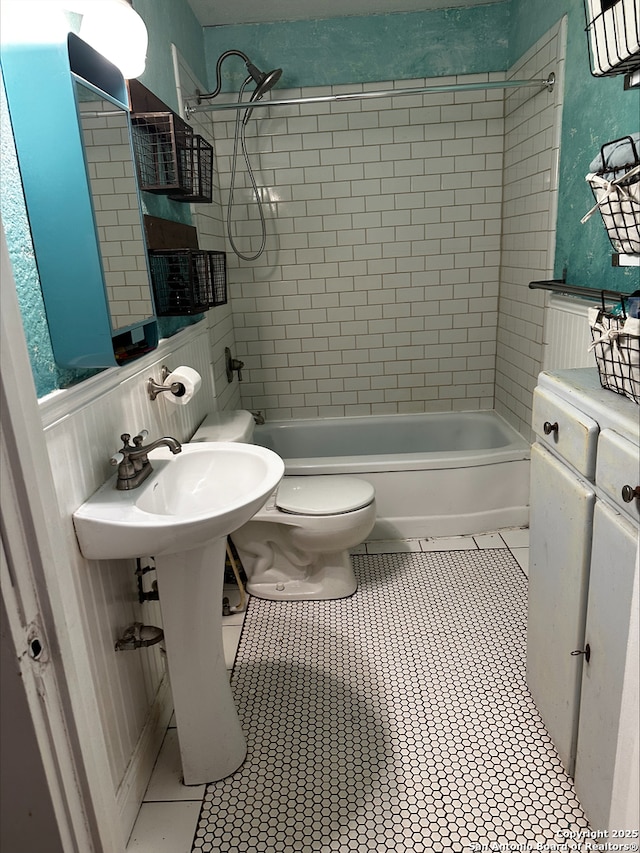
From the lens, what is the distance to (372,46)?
10.0 feet

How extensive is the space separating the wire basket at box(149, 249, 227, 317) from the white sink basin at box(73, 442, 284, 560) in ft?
1.91

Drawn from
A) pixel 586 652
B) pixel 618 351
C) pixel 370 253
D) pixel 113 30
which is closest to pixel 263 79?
pixel 370 253

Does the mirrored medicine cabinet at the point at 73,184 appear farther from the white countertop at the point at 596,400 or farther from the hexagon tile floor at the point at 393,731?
the hexagon tile floor at the point at 393,731

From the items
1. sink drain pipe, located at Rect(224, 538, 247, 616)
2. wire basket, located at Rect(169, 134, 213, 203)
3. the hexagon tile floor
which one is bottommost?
the hexagon tile floor

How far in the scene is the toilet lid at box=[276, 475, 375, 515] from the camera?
91.0 inches

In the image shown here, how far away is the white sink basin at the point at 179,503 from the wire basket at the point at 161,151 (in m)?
0.94

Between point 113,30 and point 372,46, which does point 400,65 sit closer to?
point 372,46

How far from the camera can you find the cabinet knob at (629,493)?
1103mm

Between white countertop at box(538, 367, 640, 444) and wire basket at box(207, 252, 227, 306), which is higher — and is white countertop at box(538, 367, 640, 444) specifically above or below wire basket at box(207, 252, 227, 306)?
below

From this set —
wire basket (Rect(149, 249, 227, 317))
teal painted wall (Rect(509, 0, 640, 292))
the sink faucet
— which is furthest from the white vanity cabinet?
wire basket (Rect(149, 249, 227, 317))

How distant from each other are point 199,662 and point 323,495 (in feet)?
3.28

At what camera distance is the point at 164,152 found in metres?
2.00

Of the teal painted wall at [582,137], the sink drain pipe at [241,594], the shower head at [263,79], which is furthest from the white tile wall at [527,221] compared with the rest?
the sink drain pipe at [241,594]

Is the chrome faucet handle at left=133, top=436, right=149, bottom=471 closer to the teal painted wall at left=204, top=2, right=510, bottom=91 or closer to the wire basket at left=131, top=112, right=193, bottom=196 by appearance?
the wire basket at left=131, top=112, right=193, bottom=196
